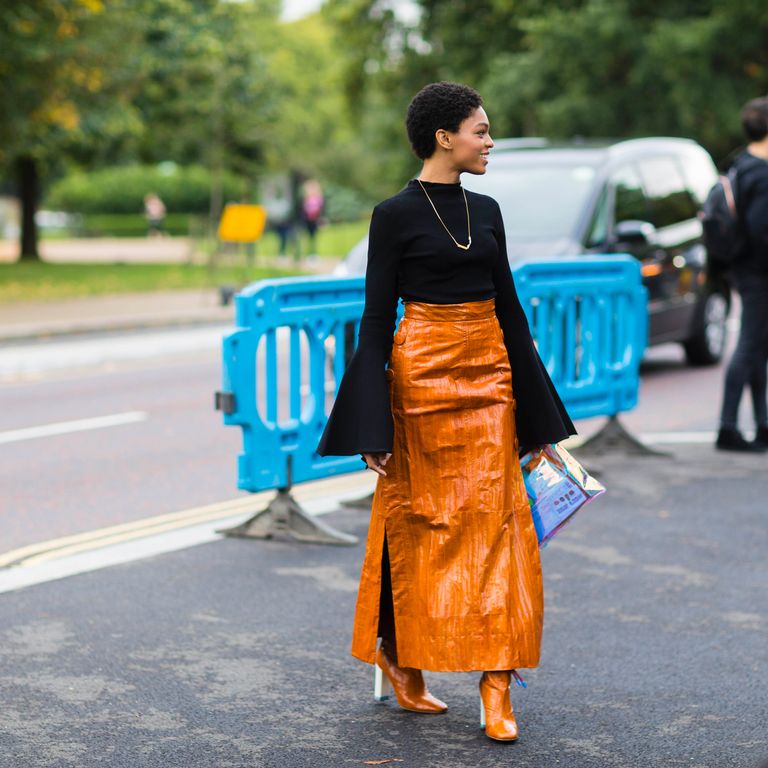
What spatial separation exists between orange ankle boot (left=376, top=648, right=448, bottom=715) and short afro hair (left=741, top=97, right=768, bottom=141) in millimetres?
5038

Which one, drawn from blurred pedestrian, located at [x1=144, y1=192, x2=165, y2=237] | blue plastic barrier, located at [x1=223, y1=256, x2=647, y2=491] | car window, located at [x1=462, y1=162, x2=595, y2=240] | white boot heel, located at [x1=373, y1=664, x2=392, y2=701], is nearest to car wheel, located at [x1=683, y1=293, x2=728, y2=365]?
car window, located at [x1=462, y1=162, x2=595, y2=240]

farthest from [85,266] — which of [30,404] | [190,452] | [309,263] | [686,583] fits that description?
[686,583]

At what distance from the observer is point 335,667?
16.5 ft

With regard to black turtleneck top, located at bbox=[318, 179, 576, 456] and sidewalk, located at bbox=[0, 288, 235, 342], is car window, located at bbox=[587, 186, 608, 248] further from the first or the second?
sidewalk, located at bbox=[0, 288, 235, 342]

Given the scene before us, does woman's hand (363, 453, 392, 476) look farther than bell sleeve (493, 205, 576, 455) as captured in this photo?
No

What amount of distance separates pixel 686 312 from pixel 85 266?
69.4ft

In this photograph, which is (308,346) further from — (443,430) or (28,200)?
(28,200)

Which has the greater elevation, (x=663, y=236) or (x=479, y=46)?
(x=479, y=46)

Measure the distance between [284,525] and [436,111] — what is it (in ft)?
10.1

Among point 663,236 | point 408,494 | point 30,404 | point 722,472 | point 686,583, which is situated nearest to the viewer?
point 408,494

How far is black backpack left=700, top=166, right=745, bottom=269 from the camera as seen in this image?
8.75 meters

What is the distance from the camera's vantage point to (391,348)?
4.36 meters

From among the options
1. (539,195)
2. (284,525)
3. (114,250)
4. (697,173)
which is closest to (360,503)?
(284,525)

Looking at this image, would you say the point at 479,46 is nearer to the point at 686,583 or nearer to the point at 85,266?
the point at 85,266
